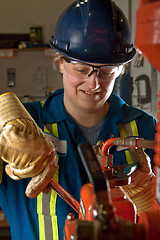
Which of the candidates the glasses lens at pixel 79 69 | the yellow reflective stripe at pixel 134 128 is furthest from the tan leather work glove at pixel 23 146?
the yellow reflective stripe at pixel 134 128

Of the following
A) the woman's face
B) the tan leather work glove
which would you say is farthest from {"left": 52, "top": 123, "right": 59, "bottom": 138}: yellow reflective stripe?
the tan leather work glove

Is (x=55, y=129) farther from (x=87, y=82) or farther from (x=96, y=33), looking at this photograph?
(x=96, y=33)

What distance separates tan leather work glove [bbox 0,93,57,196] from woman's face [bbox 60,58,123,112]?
14.8 inches

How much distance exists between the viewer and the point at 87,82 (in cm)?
119

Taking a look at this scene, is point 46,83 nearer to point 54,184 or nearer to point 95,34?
point 95,34

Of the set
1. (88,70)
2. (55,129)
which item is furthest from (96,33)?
(55,129)

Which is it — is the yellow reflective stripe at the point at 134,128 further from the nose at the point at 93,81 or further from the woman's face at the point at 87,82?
the nose at the point at 93,81

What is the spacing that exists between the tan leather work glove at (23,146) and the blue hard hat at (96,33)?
1.29 ft

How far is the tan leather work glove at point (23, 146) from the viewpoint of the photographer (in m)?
0.80

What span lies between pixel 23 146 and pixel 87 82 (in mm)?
479

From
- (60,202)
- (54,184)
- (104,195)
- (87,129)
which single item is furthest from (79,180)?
(104,195)

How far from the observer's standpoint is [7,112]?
0.88 metres

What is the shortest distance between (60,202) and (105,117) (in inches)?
16.7

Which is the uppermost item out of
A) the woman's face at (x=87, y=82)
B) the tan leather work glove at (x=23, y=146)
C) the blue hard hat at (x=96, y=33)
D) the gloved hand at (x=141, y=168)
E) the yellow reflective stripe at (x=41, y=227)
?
the blue hard hat at (x=96, y=33)
